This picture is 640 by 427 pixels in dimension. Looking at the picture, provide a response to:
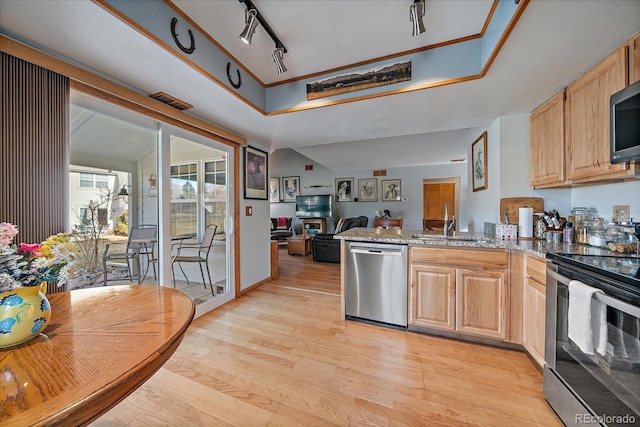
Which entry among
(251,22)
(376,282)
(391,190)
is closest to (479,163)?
(376,282)

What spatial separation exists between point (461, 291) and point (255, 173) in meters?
2.94

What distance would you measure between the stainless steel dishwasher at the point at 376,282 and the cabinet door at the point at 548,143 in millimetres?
1378

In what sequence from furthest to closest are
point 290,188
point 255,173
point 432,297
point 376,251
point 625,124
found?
point 290,188
point 255,173
point 376,251
point 432,297
point 625,124

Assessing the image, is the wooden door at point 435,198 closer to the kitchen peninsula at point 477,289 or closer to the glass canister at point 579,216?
the glass canister at point 579,216

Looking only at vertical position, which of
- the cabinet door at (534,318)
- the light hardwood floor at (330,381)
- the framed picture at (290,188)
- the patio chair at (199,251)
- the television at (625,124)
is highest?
the framed picture at (290,188)

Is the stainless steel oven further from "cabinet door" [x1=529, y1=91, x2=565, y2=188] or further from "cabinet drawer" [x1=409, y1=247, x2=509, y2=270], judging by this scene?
"cabinet door" [x1=529, y1=91, x2=565, y2=188]

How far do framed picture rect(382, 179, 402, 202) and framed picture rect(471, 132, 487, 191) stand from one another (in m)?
3.98

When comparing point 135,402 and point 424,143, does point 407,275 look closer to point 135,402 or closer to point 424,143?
point 135,402

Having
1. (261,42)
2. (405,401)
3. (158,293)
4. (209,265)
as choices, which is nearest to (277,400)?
(405,401)

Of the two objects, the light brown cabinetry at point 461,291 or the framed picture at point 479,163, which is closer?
the light brown cabinetry at point 461,291

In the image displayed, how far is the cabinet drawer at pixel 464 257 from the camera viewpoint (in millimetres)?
1966

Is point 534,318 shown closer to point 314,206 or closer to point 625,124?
point 625,124

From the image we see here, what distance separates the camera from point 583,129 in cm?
170

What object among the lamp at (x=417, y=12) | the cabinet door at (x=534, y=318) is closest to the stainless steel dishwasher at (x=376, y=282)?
the cabinet door at (x=534, y=318)
